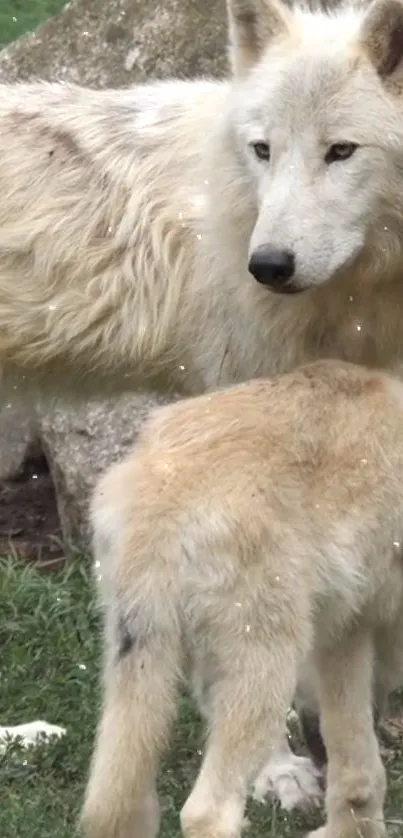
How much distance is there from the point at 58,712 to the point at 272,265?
2.24 metres

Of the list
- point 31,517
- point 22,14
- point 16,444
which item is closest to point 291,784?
point 31,517

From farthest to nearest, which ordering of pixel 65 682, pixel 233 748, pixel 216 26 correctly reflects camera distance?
pixel 216 26
pixel 65 682
pixel 233 748

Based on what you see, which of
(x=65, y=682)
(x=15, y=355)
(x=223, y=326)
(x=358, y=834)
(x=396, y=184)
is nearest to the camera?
(x=358, y=834)

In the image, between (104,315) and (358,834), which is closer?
(358,834)

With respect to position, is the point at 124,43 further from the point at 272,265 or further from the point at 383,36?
the point at 272,265

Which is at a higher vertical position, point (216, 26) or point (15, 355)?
point (216, 26)

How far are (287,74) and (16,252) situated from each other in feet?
4.44

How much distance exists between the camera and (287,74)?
5.09 meters

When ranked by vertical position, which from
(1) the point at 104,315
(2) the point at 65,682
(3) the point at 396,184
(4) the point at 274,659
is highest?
(3) the point at 396,184

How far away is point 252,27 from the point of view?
5.40 metres

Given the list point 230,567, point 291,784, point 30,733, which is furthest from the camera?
point 30,733

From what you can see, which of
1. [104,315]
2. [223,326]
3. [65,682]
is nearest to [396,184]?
[223,326]

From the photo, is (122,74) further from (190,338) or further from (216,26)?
(190,338)

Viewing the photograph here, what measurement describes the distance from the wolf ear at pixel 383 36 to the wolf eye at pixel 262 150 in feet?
1.37
